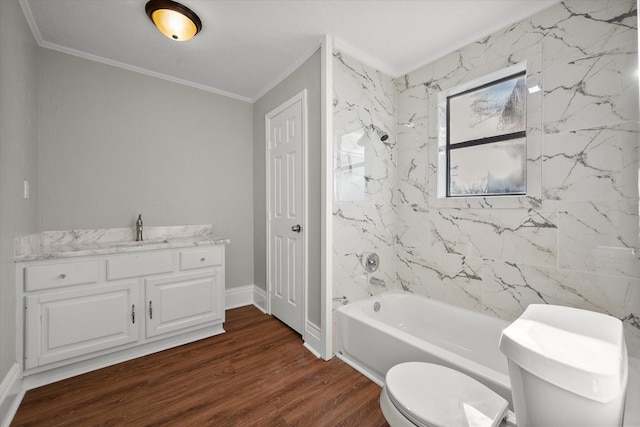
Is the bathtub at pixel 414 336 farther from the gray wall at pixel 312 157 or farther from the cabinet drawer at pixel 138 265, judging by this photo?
the cabinet drawer at pixel 138 265

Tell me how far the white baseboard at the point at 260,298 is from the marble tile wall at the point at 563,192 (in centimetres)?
180

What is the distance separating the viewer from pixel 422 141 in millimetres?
2385

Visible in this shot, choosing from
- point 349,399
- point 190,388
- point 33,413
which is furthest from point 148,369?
point 349,399

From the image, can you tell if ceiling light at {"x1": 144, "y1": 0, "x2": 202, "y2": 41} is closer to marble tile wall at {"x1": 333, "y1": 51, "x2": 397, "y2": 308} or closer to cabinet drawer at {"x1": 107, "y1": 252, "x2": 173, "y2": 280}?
marble tile wall at {"x1": 333, "y1": 51, "x2": 397, "y2": 308}

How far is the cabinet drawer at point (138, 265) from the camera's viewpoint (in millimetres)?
1948

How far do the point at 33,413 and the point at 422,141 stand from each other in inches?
127

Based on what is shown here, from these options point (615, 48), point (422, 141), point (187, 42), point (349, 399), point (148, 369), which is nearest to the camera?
point (615, 48)

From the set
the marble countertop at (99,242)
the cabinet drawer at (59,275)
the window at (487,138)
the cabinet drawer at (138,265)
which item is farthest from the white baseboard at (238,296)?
the window at (487,138)

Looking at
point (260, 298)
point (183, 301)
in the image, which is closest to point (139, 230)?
point (183, 301)

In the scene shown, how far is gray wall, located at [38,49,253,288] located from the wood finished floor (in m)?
1.18

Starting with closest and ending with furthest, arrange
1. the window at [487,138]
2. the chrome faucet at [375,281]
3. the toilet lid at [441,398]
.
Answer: the toilet lid at [441,398], the window at [487,138], the chrome faucet at [375,281]

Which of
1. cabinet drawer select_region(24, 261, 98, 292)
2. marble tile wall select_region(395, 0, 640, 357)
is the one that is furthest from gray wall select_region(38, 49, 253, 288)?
marble tile wall select_region(395, 0, 640, 357)

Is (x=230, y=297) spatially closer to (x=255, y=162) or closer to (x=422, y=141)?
(x=255, y=162)

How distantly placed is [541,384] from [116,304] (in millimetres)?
2466
